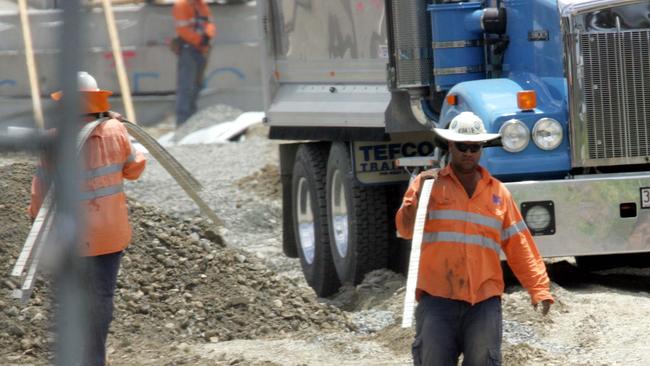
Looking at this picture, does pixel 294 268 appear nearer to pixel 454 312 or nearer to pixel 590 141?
pixel 590 141

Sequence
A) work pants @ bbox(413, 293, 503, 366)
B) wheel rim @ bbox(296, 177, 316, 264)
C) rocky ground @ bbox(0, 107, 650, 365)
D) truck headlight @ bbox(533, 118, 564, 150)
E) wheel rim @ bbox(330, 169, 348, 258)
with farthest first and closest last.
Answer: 1. wheel rim @ bbox(296, 177, 316, 264)
2. wheel rim @ bbox(330, 169, 348, 258)
3. truck headlight @ bbox(533, 118, 564, 150)
4. rocky ground @ bbox(0, 107, 650, 365)
5. work pants @ bbox(413, 293, 503, 366)

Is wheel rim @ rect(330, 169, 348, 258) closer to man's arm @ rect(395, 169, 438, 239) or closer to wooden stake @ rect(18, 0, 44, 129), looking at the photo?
man's arm @ rect(395, 169, 438, 239)

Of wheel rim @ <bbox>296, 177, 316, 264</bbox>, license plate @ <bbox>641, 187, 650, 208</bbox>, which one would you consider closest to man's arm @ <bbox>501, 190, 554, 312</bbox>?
license plate @ <bbox>641, 187, 650, 208</bbox>

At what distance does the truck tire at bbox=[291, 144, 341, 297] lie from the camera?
1183 cm

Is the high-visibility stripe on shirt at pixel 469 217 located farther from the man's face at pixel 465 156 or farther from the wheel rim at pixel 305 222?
the wheel rim at pixel 305 222

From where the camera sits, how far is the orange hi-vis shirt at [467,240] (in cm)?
597

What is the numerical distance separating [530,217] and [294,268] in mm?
4998

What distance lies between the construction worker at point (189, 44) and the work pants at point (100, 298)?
48.8 feet

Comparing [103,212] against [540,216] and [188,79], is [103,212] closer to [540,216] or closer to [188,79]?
[540,216]

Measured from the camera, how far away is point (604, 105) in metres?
8.93

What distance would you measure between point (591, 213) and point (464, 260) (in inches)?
119

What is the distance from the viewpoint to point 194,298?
31.0ft

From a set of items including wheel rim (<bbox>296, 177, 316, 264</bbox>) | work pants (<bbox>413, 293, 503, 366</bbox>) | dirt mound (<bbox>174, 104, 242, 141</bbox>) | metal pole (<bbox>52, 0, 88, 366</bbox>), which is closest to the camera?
metal pole (<bbox>52, 0, 88, 366</bbox>)

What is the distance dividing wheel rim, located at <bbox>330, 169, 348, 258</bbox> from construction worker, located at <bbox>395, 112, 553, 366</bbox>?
545 centimetres
